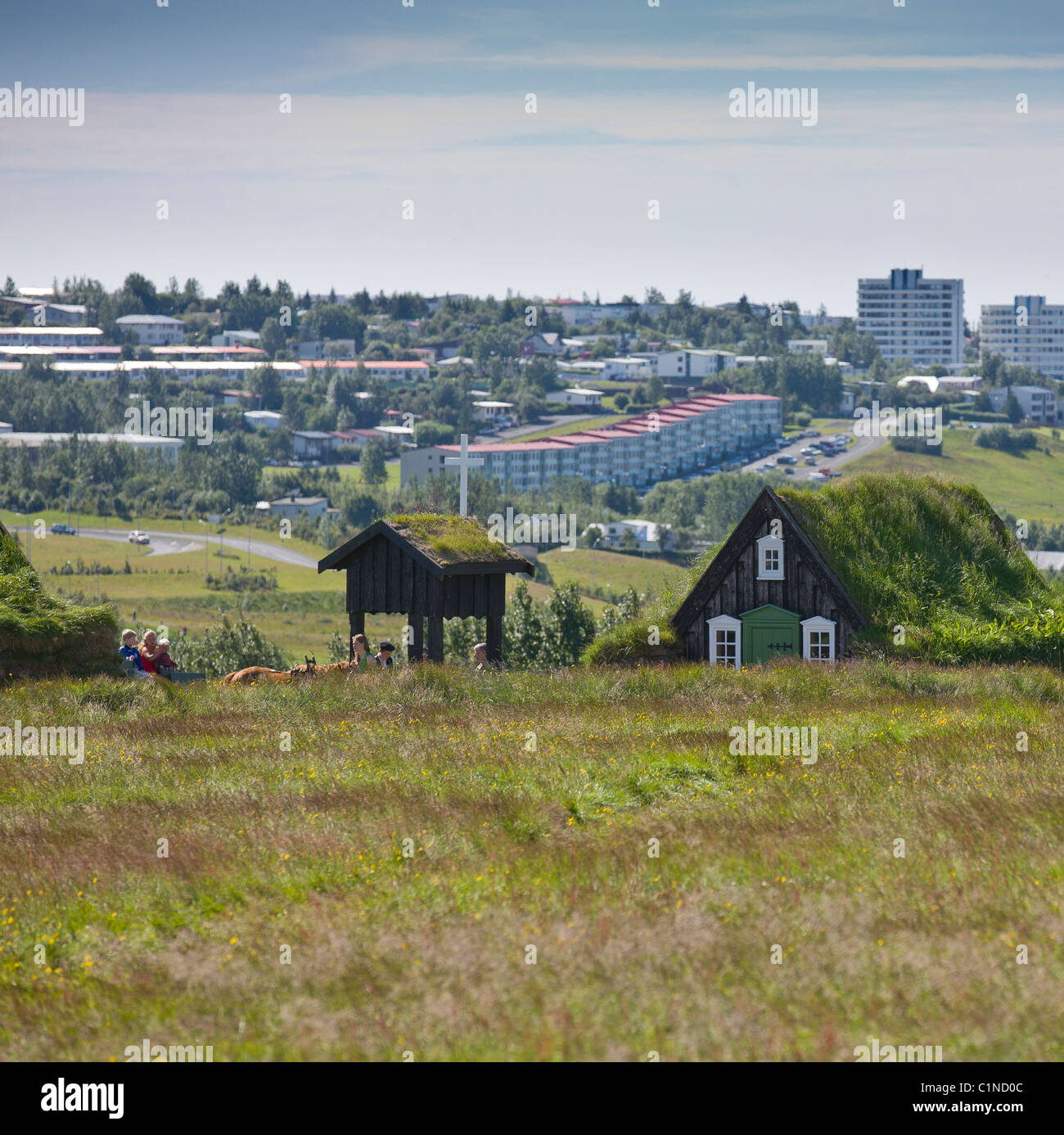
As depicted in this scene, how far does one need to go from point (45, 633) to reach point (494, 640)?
9106mm

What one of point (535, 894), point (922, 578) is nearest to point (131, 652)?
point (535, 894)

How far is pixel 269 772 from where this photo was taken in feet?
47.9

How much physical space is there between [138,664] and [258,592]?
13762cm

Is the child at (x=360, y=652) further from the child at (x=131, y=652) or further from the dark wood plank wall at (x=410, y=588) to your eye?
the child at (x=131, y=652)

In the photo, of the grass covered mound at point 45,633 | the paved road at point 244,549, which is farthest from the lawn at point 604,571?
the grass covered mound at point 45,633

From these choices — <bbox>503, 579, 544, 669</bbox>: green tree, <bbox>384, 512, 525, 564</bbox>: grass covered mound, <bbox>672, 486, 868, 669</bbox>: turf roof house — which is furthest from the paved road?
<bbox>384, 512, 525, 564</bbox>: grass covered mound

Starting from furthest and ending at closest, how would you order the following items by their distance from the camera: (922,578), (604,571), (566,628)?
(604,571), (566,628), (922,578)

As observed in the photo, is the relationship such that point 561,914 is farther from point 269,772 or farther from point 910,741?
point 910,741

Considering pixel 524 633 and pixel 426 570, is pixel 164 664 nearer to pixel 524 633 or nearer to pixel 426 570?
pixel 426 570

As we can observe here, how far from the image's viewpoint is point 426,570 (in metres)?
25.8

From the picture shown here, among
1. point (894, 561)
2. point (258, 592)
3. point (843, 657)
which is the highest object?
point (894, 561)

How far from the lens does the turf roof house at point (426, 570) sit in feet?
84.4
